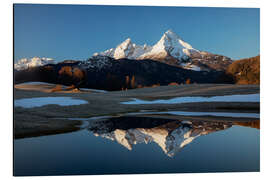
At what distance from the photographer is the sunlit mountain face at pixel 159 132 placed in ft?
25.2

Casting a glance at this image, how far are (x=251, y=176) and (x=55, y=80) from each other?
1847cm

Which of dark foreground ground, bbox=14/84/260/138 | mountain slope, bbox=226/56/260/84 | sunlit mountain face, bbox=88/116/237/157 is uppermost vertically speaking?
mountain slope, bbox=226/56/260/84

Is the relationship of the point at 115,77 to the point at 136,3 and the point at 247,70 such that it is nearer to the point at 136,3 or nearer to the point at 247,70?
the point at 247,70

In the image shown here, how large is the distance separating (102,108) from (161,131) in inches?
285

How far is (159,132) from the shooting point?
8.93m

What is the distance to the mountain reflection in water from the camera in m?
7.69

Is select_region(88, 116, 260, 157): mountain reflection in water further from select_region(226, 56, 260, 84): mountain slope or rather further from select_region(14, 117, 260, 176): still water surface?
select_region(226, 56, 260, 84): mountain slope

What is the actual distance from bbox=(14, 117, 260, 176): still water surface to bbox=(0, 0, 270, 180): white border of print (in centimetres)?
21

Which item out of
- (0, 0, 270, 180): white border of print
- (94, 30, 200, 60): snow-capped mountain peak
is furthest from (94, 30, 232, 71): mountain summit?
(0, 0, 270, 180): white border of print

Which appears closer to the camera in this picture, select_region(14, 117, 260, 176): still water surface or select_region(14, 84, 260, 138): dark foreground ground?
select_region(14, 117, 260, 176): still water surface

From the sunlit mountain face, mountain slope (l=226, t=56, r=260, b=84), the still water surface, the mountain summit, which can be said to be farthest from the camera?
the mountain summit

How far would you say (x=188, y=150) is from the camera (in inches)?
283

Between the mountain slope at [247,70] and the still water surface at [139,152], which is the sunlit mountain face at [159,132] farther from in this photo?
the mountain slope at [247,70]

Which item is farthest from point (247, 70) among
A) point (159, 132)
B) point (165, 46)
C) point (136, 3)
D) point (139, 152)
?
point (165, 46)
